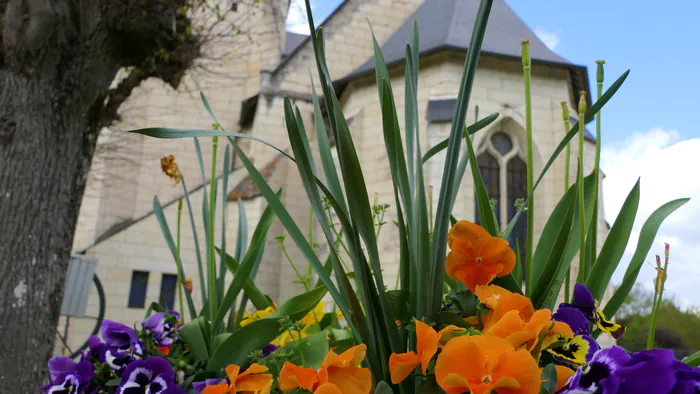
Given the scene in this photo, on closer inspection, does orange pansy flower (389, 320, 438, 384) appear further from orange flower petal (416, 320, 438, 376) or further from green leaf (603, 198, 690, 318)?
green leaf (603, 198, 690, 318)

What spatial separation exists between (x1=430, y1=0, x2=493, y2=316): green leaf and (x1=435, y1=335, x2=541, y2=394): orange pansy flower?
200mm

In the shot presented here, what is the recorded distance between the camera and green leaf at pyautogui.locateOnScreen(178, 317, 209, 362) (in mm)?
1270

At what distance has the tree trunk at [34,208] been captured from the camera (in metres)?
3.38

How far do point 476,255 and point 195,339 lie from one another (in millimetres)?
754

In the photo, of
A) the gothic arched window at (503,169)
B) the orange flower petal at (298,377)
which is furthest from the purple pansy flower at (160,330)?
the gothic arched window at (503,169)

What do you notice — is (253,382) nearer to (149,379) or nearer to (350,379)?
(350,379)

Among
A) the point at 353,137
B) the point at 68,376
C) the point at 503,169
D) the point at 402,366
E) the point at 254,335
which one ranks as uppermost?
the point at 353,137

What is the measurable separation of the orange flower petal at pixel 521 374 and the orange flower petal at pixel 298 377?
24 centimetres

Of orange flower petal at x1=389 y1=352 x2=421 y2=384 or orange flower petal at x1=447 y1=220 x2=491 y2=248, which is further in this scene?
orange flower petal at x1=447 y1=220 x2=491 y2=248

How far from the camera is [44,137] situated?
386 cm

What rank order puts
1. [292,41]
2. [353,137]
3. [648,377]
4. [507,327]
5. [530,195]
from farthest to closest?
[292,41] < [353,137] < [530,195] < [507,327] < [648,377]

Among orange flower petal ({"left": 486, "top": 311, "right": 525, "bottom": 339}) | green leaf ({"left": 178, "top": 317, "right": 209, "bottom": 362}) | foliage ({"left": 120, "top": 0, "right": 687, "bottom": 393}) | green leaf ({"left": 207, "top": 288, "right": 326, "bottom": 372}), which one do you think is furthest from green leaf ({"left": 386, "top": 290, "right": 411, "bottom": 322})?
green leaf ({"left": 178, "top": 317, "right": 209, "bottom": 362})

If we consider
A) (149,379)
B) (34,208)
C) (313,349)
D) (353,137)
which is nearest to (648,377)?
(313,349)

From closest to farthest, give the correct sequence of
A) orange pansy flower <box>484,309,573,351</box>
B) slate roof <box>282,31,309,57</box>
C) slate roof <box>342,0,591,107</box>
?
orange pansy flower <box>484,309,573,351</box>
slate roof <box>342,0,591,107</box>
slate roof <box>282,31,309,57</box>
